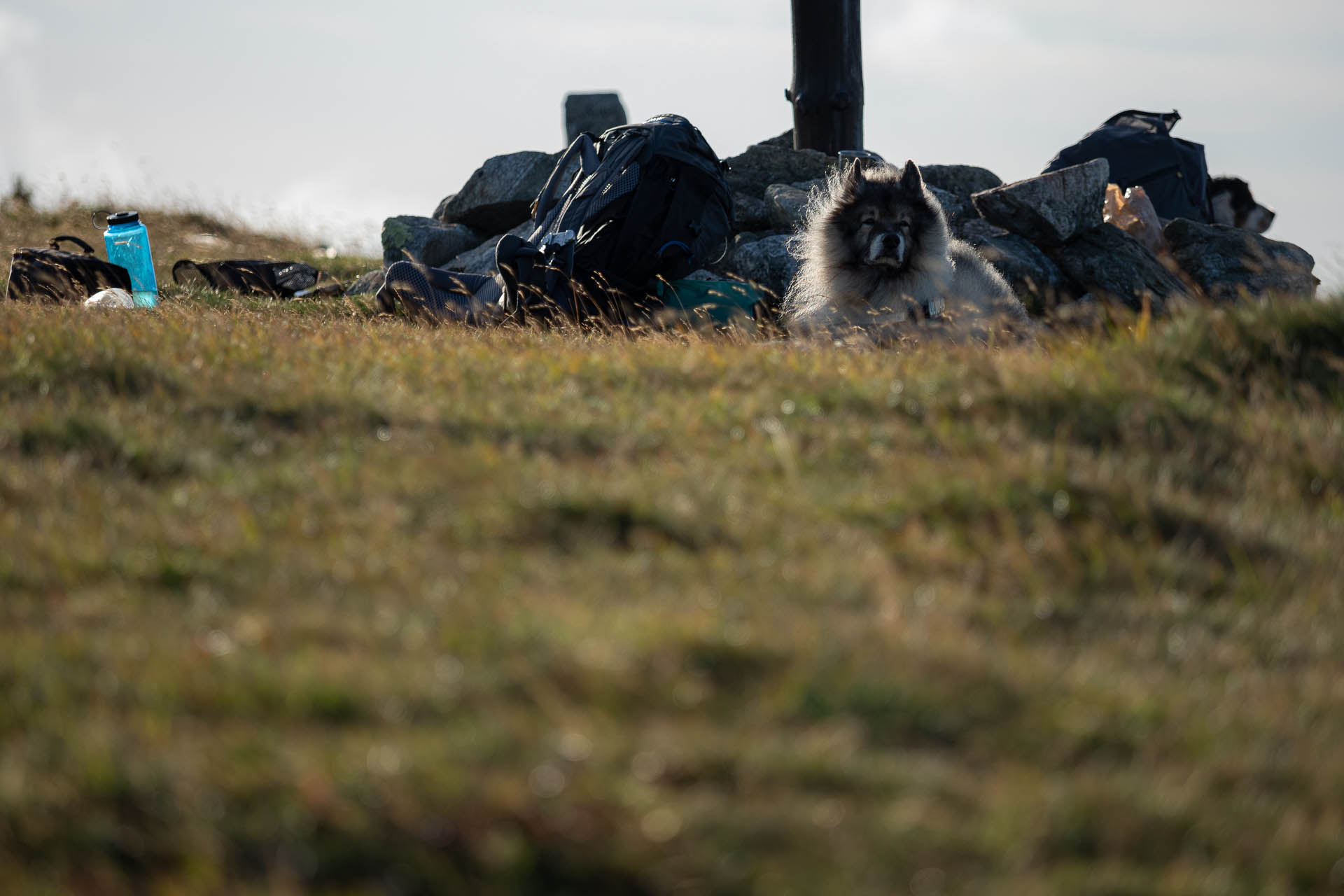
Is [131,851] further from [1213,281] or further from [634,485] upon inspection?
[1213,281]

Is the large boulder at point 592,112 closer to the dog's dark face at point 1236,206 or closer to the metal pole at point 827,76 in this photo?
the metal pole at point 827,76

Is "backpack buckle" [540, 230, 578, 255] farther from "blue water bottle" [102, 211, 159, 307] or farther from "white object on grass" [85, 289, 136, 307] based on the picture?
"blue water bottle" [102, 211, 159, 307]

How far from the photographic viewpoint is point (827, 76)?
12453 millimetres

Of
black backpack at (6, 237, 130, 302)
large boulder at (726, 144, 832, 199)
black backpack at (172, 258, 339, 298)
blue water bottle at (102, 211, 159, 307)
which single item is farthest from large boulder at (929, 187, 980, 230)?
black backpack at (6, 237, 130, 302)

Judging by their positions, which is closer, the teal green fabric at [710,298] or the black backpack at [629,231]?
the black backpack at [629,231]

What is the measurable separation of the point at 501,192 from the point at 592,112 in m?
2.84

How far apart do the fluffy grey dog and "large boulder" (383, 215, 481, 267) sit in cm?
626

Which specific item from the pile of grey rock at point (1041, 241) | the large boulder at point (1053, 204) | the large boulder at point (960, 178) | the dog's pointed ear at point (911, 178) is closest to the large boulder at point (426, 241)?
the pile of grey rock at point (1041, 241)

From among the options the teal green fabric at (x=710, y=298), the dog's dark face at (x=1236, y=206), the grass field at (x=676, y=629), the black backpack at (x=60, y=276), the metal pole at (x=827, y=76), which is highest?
the metal pole at (x=827, y=76)

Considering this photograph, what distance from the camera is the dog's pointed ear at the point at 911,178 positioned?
838 cm

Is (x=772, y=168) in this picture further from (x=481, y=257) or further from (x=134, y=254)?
(x=134, y=254)

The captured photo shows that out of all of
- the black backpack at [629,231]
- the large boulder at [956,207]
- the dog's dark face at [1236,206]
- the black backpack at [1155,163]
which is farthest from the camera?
the dog's dark face at [1236,206]

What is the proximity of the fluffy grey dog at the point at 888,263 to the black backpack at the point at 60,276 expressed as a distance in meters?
6.25

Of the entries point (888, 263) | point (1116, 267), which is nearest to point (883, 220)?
point (888, 263)
